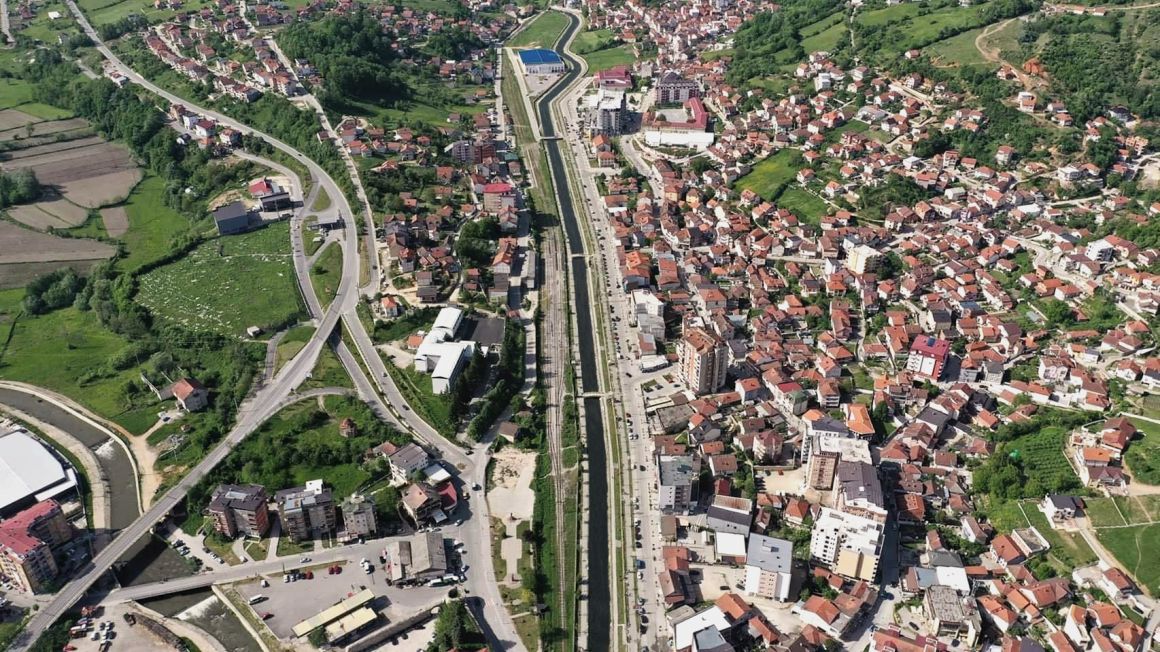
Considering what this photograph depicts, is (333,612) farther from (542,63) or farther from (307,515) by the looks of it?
(542,63)

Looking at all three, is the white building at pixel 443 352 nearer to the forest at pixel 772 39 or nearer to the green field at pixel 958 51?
the forest at pixel 772 39

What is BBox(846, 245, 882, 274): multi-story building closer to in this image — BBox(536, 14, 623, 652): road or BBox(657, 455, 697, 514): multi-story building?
BBox(536, 14, 623, 652): road

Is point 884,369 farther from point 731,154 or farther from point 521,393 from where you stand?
point 731,154

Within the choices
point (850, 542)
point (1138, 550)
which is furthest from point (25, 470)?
point (1138, 550)

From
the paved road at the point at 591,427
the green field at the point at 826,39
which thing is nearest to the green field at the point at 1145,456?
the paved road at the point at 591,427

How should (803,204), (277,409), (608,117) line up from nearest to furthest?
(277,409) < (803,204) < (608,117)
